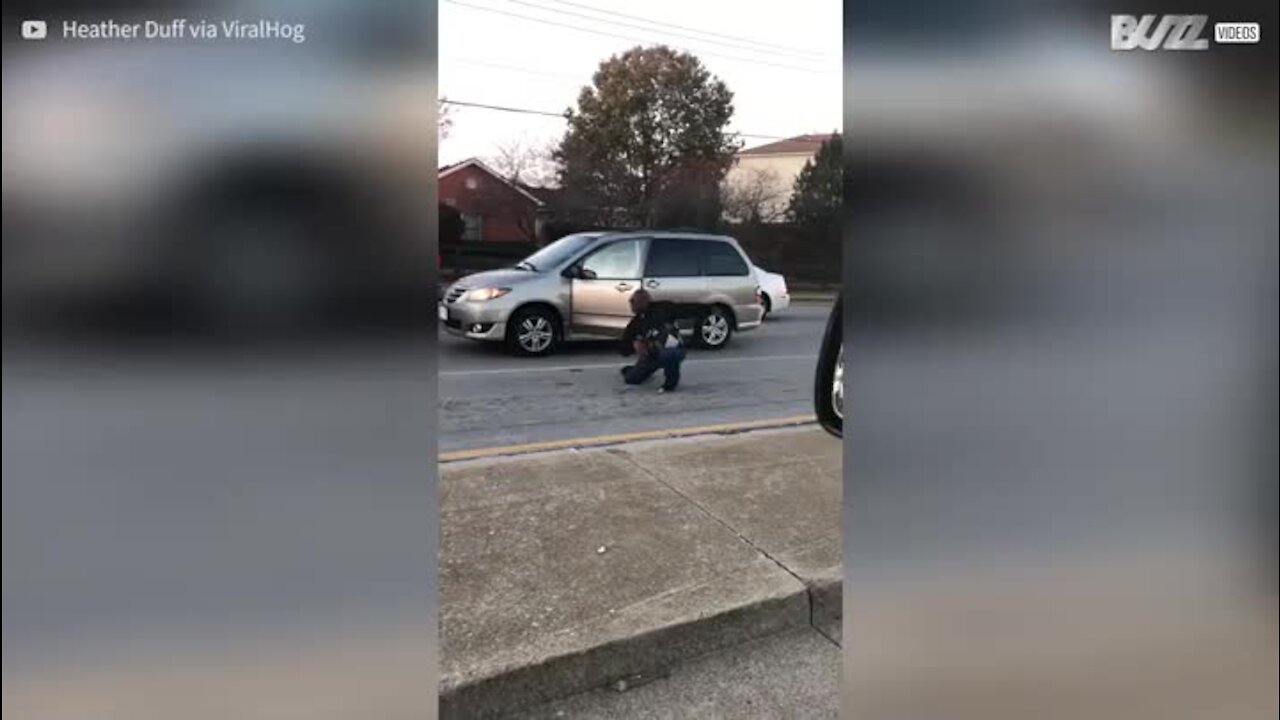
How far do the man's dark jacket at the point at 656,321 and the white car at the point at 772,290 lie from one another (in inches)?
37.7

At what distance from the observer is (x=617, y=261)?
3.54 metres

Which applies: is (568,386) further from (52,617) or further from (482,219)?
(52,617)

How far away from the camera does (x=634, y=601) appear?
2.36 metres

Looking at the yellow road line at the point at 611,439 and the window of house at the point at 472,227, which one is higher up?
the window of house at the point at 472,227

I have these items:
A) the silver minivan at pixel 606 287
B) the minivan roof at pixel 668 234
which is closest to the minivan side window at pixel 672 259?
the silver minivan at pixel 606 287

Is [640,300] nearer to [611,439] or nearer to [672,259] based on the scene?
[672,259]

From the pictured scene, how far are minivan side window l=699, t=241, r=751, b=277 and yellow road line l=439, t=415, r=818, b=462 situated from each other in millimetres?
1213

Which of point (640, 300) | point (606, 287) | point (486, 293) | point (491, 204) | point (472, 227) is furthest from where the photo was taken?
point (486, 293)

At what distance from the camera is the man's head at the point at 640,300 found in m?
4.05

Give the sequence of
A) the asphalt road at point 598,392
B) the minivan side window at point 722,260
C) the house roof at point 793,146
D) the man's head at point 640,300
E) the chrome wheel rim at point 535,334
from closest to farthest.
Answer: the house roof at point 793,146, the minivan side window at point 722,260, the man's head at point 640,300, the asphalt road at point 598,392, the chrome wheel rim at point 535,334

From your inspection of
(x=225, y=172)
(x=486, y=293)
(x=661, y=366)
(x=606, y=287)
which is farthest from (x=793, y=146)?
(x=661, y=366)

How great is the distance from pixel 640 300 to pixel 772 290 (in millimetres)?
1366

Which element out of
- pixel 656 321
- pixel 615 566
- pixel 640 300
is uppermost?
pixel 640 300

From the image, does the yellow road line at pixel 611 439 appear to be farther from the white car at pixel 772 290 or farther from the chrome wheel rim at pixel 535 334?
the white car at pixel 772 290
